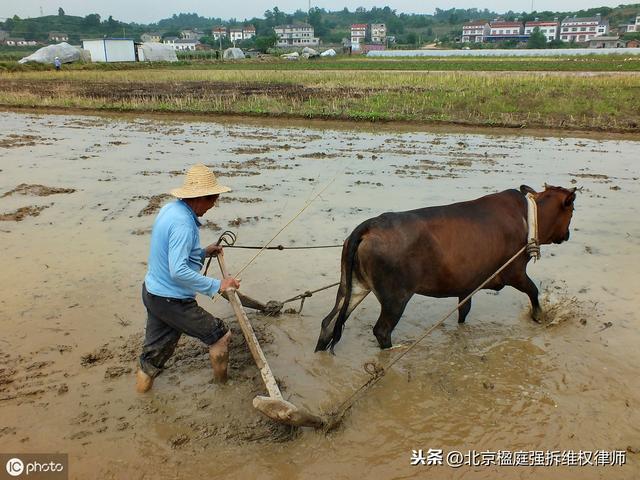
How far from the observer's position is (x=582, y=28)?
4921 inches

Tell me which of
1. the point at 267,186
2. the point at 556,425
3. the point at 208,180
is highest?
the point at 208,180

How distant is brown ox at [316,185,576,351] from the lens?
3.89m

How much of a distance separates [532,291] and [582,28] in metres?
147

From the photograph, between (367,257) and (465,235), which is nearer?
(367,257)

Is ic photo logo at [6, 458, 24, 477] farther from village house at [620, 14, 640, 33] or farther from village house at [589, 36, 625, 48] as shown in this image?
village house at [620, 14, 640, 33]

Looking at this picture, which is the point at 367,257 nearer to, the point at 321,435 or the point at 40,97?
the point at 321,435

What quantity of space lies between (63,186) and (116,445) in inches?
283

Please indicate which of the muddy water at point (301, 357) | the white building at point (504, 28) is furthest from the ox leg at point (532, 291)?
the white building at point (504, 28)

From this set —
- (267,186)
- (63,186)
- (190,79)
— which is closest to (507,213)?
(267,186)

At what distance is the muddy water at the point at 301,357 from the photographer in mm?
3307

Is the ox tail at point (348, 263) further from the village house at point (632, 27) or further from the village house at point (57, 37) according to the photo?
the village house at point (632, 27)

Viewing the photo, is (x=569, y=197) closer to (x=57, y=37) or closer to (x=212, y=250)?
(x=212, y=250)

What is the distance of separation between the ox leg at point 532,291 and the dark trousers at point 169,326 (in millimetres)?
2724

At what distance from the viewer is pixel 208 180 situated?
10.9 feet
